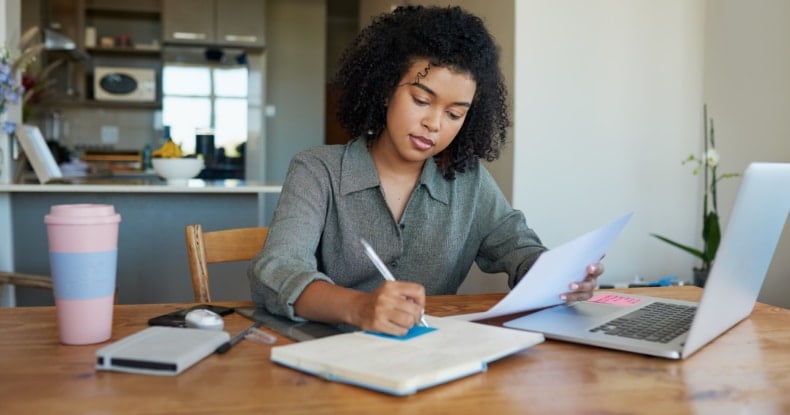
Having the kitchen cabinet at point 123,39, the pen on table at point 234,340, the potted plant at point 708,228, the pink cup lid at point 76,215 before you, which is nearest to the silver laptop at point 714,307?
the pen on table at point 234,340

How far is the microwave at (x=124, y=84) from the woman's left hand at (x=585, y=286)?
18.0 ft

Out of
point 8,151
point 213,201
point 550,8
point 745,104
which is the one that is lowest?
point 213,201

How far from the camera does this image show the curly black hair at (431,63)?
1.35 m

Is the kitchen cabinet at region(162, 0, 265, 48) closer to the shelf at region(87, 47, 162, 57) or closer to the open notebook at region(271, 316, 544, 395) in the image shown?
the shelf at region(87, 47, 162, 57)

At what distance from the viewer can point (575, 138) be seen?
109 inches

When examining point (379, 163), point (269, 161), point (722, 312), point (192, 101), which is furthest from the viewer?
point (269, 161)

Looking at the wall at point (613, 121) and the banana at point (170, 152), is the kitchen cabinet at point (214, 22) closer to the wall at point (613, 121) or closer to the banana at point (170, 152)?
the banana at point (170, 152)

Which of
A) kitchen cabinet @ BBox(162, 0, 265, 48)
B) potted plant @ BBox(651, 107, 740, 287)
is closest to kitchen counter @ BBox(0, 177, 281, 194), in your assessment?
potted plant @ BBox(651, 107, 740, 287)

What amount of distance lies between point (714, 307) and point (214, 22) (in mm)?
5583

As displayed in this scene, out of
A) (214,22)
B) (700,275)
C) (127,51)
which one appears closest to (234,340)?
(700,275)

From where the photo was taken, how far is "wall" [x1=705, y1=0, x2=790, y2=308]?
8.18 feet

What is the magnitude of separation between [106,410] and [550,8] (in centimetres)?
237

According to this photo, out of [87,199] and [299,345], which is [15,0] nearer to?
[87,199]

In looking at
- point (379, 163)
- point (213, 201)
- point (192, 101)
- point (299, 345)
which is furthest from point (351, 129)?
point (192, 101)
